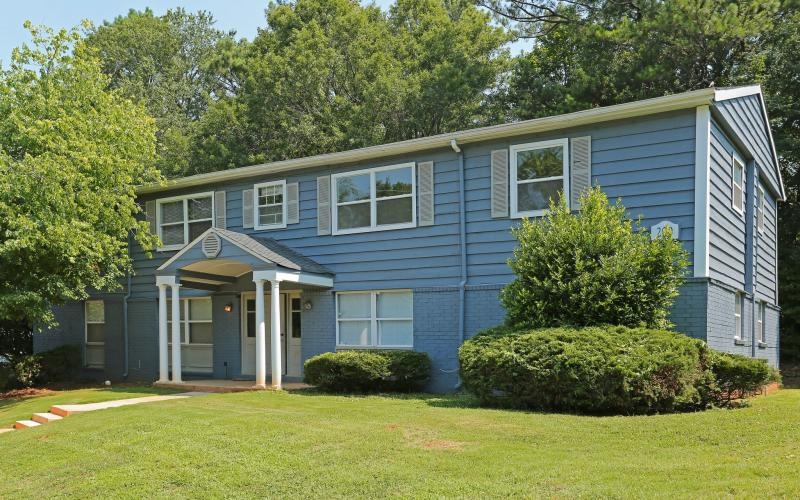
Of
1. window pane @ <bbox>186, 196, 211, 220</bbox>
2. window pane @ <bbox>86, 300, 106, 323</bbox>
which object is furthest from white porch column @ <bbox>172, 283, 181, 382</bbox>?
window pane @ <bbox>86, 300, 106, 323</bbox>

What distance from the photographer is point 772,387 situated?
45.4 feet

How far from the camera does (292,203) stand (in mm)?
15727

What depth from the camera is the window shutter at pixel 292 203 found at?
616 inches

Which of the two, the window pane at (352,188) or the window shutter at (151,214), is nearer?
the window pane at (352,188)

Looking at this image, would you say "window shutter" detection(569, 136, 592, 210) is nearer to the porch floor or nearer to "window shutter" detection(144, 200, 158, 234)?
the porch floor

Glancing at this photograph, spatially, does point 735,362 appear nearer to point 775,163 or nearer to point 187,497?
point 187,497

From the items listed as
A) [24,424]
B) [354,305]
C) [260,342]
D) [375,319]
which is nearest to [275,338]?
[260,342]

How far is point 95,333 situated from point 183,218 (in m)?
4.24

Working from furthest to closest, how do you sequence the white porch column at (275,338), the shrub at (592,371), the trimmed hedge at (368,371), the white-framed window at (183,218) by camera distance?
the white-framed window at (183,218), the white porch column at (275,338), the trimmed hedge at (368,371), the shrub at (592,371)

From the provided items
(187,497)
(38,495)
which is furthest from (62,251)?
(187,497)

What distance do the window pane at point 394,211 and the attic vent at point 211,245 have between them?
326 centimetres

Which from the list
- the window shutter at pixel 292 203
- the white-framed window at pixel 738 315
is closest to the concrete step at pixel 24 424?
the window shutter at pixel 292 203

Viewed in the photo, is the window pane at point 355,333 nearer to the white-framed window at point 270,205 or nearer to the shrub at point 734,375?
the white-framed window at point 270,205

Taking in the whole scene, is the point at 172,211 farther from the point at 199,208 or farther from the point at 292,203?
the point at 292,203
